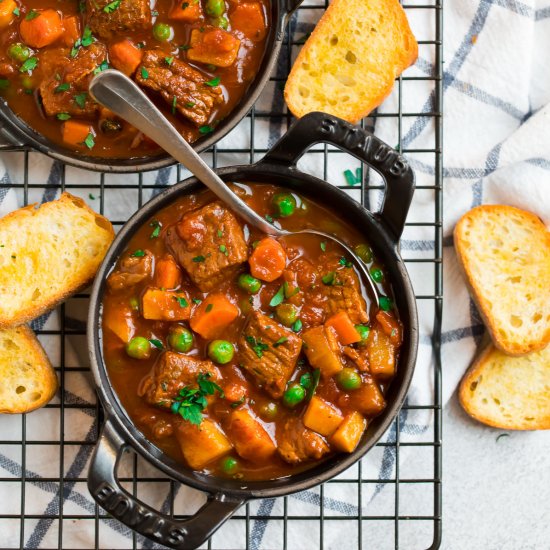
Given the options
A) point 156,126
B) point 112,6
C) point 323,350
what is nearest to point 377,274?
point 323,350

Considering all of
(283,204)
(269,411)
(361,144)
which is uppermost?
(361,144)

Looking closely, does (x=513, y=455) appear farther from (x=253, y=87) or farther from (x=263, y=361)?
(x=253, y=87)

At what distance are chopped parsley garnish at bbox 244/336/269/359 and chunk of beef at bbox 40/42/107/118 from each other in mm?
1345

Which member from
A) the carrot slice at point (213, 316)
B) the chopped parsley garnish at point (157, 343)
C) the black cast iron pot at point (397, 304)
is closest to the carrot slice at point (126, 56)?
the black cast iron pot at point (397, 304)

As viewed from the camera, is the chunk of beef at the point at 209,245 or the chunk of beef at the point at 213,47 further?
the chunk of beef at the point at 213,47

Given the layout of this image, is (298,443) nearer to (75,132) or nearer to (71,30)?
(75,132)

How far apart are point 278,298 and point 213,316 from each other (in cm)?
31

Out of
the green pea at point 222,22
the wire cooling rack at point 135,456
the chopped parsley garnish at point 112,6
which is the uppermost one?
the chopped parsley garnish at point 112,6

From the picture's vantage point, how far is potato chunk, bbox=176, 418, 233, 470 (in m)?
3.59

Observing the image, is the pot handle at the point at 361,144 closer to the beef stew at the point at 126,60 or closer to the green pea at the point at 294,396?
the beef stew at the point at 126,60

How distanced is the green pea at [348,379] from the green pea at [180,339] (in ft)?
2.35

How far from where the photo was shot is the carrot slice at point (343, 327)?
3.59m

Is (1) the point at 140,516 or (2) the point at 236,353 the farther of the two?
(2) the point at 236,353

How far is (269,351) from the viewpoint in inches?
138
